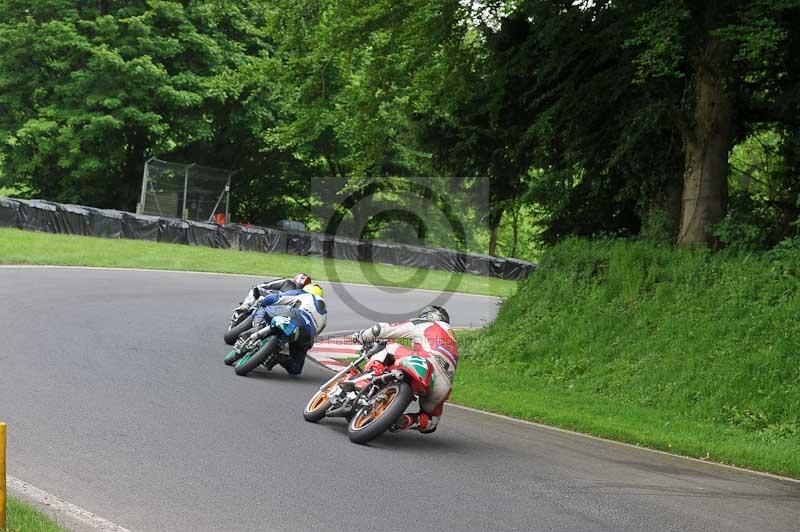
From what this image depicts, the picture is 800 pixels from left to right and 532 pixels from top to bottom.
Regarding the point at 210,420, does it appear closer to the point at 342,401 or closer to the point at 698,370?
the point at 342,401


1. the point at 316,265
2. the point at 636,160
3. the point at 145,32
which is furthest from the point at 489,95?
the point at 145,32

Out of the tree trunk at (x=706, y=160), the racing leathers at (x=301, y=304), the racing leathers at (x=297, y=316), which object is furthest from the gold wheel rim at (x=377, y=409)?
the tree trunk at (x=706, y=160)

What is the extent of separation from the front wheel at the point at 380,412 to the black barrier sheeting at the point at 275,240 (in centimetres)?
3229

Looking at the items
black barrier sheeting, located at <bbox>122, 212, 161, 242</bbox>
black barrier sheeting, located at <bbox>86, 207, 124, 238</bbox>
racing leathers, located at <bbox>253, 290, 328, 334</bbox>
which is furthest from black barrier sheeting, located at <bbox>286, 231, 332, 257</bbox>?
racing leathers, located at <bbox>253, 290, 328, 334</bbox>

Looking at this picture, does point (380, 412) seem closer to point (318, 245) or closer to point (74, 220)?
point (74, 220)

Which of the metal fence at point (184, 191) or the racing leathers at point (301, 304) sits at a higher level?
the metal fence at point (184, 191)

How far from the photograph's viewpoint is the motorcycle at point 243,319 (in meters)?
14.2

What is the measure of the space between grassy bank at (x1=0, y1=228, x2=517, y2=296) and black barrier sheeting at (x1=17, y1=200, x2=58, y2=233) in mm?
1157

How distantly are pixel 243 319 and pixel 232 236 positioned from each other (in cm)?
2526

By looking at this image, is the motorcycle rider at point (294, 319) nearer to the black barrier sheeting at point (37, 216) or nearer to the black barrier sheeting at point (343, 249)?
the black barrier sheeting at point (37, 216)

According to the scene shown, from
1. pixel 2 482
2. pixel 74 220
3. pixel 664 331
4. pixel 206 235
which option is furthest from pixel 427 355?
pixel 206 235

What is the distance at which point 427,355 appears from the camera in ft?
30.8

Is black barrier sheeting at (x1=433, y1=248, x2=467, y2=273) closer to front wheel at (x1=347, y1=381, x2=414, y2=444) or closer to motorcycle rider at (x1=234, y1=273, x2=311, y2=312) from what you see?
motorcycle rider at (x1=234, y1=273, x2=311, y2=312)


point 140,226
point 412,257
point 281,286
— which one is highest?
point 140,226
